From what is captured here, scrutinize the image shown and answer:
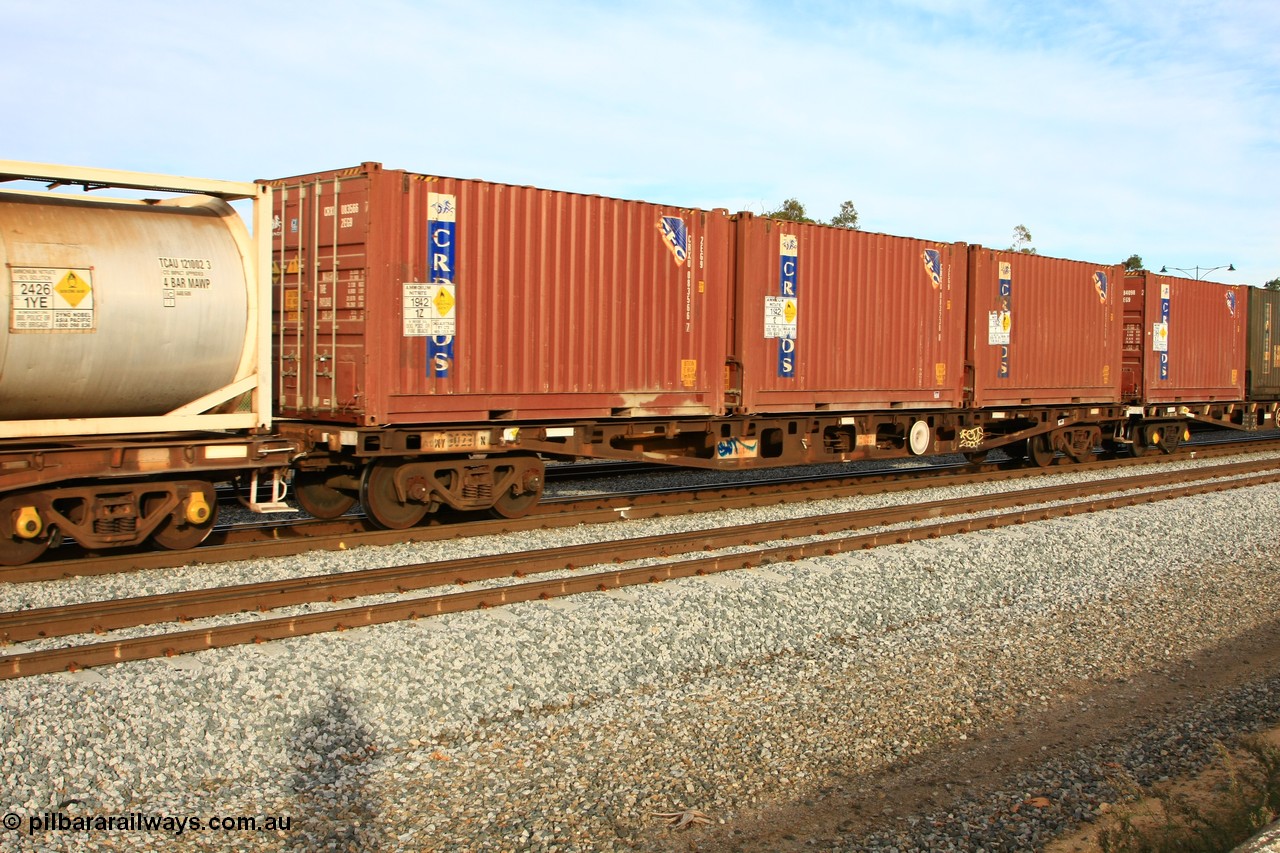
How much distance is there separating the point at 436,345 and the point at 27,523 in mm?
3901

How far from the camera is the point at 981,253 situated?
656 inches

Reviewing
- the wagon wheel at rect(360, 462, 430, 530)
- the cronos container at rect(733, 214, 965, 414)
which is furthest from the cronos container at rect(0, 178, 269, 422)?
the cronos container at rect(733, 214, 965, 414)

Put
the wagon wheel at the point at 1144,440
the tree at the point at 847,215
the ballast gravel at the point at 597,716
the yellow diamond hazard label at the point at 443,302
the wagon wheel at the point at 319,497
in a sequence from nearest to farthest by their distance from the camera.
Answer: the ballast gravel at the point at 597,716 → the yellow diamond hazard label at the point at 443,302 → the wagon wheel at the point at 319,497 → the wagon wheel at the point at 1144,440 → the tree at the point at 847,215

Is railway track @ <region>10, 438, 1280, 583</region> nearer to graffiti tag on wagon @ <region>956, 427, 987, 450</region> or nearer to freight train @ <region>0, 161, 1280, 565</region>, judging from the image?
freight train @ <region>0, 161, 1280, 565</region>

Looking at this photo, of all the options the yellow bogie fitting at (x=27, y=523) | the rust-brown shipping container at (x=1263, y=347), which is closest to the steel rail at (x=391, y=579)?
the yellow bogie fitting at (x=27, y=523)

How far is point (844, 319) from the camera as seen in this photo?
14.5m

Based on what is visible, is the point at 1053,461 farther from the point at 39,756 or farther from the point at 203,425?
the point at 39,756

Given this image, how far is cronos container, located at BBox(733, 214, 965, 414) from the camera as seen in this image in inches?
530

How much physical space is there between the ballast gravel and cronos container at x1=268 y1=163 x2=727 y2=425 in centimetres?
236

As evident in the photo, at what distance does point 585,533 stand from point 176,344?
442 cm

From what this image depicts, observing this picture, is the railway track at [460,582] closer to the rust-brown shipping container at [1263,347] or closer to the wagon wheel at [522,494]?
the wagon wheel at [522,494]

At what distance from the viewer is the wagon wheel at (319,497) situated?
36.2 feet

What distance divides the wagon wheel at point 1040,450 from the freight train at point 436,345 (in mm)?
947

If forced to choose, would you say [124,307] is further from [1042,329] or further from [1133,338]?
[1133,338]
